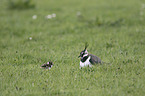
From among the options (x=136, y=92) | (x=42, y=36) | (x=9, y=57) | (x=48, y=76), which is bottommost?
(x=136, y=92)

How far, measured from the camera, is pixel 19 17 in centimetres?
982

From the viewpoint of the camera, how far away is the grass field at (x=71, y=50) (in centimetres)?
394

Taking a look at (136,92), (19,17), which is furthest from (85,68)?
(19,17)

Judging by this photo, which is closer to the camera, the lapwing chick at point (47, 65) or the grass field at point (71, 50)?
the grass field at point (71, 50)

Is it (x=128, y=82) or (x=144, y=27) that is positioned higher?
(x=144, y=27)

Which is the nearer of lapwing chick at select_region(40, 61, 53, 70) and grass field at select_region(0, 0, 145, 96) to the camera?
grass field at select_region(0, 0, 145, 96)

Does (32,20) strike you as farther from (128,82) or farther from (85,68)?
(128,82)

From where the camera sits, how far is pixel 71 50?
588cm

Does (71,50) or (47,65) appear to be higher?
(71,50)

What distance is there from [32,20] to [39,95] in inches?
236

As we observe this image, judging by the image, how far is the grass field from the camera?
3.94 meters

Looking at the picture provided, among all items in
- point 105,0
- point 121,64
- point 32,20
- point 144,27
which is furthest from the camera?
point 105,0

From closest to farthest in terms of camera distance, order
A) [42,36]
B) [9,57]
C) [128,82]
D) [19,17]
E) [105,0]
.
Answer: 1. [128,82]
2. [9,57]
3. [42,36]
4. [19,17]
5. [105,0]

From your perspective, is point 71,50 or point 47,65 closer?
point 47,65
